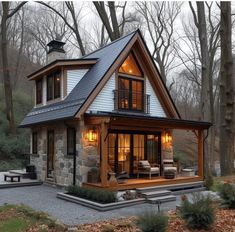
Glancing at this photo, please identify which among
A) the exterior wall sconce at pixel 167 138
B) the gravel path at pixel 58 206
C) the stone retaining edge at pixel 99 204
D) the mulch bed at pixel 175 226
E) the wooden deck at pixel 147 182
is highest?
the exterior wall sconce at pixel 167 138

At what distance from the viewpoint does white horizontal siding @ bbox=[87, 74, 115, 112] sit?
12883 millimetres

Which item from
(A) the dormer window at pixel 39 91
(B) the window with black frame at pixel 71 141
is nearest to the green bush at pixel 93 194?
(B) the window with black frame at pixel 71 141

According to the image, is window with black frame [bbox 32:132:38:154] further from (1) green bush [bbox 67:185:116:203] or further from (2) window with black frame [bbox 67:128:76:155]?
(1) green bush [bbox 67:185:116:203]

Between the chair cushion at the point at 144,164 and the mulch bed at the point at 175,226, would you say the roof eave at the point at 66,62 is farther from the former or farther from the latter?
the mulch bed at the point at 175,226

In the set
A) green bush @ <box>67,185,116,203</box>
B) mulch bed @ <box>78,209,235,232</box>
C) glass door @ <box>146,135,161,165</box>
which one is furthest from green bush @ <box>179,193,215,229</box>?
glass door @ <box>146,135,161,165</box>

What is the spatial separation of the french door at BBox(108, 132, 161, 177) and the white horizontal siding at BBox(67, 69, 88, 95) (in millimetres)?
2623

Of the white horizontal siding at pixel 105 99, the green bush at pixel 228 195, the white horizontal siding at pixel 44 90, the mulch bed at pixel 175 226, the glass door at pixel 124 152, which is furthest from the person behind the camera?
the white horizontal siding at pixel 44 90

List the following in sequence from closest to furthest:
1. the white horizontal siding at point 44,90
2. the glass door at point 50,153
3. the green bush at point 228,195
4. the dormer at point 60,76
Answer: the green bush at point 228,195, the dormer at point 60,76, the glass door at point 50,153, the white horizontal siding at point 44,90

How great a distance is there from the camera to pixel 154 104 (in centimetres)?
1522

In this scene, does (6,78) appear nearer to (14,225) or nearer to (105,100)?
(105,100)

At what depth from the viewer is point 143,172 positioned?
13.5 m

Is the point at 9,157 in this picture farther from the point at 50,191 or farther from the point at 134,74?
the point at 134,74

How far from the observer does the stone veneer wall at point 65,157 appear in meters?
12.2

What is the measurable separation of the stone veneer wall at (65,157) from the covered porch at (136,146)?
14.1 inches
